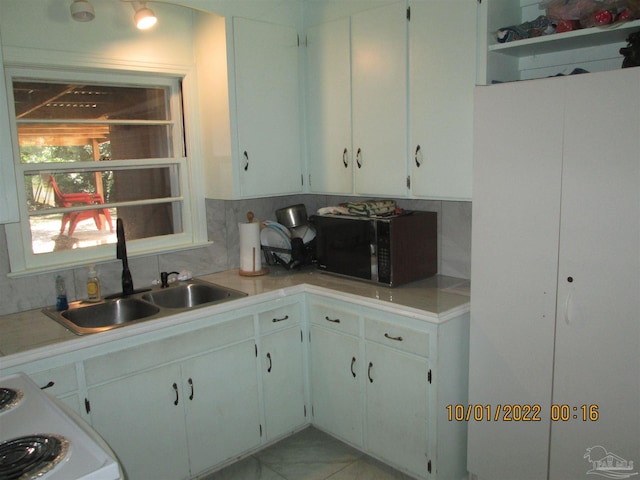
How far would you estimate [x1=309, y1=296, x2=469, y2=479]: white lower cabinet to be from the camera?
2.34 metres

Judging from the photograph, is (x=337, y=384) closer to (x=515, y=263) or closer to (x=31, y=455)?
(x=515, y=263)

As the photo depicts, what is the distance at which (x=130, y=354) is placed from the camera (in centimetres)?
224

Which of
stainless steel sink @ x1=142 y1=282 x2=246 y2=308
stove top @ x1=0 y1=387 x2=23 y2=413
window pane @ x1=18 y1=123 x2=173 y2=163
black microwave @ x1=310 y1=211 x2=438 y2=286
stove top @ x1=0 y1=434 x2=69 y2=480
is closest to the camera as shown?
stove top @ x1=0 y1=434 x2=69 y2=480

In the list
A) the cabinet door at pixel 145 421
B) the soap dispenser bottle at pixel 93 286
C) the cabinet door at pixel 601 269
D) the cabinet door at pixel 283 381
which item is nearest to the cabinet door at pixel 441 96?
the cabinet door at pixel 601 269

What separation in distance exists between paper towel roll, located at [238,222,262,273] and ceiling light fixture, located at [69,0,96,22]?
1.29m

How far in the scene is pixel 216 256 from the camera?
318 centimetres

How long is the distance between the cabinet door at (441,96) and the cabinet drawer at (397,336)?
0.68 metres

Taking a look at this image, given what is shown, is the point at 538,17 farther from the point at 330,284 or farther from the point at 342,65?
the point at 330,284

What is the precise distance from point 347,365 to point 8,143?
6.16ft

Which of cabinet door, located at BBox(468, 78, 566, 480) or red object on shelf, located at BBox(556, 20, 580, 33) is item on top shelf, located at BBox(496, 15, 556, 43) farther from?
cabinet door, located at BBox(468, 78, 566, 480)

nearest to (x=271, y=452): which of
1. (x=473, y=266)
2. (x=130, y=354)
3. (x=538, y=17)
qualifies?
(x=130, y=354)

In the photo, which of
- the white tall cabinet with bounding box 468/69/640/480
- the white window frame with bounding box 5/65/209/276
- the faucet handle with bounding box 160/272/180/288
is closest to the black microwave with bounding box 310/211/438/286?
the white tall cabinet with bounding box 468/69/640/480

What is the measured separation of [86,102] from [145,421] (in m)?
1.60

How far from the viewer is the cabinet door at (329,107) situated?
2.90m
